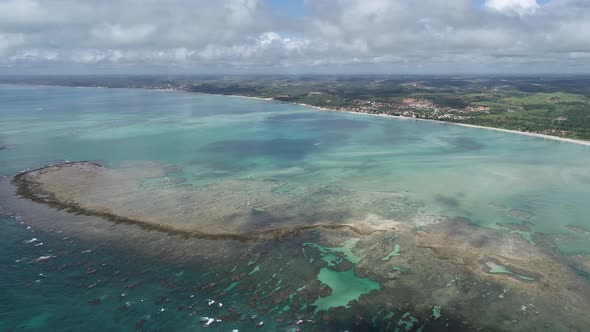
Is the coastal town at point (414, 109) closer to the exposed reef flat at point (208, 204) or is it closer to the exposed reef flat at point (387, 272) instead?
the exposed reef flat at point (208, 204)

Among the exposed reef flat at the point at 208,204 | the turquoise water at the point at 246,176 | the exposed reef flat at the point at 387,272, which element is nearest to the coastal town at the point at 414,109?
the turquoise water at the point at 246,176

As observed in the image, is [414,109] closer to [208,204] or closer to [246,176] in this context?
[246,176]

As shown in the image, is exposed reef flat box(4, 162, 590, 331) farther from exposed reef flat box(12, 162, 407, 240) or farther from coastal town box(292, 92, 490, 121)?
coastal town box(292, 92, 490, 121)

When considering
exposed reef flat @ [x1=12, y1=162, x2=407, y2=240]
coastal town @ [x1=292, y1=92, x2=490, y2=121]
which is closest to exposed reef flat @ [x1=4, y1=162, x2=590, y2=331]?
exposed reef flat @ [x1=12, y1=162, x2=407, y2=240]

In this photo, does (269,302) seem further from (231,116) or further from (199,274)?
(231,116)

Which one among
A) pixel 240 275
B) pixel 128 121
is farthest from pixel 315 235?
pixel 128 121

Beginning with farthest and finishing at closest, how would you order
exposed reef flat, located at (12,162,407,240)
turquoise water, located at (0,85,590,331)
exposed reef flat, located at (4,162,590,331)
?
exposed reef flat, located at (12,162,407,240), turquoise water, located at (0,85,590,331), exposed reef flat, located at (4,162,590,331)

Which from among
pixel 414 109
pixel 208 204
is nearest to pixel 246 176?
pixel 208 204
